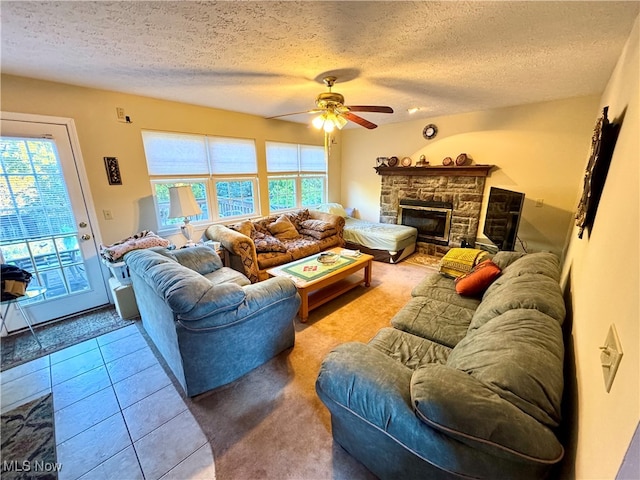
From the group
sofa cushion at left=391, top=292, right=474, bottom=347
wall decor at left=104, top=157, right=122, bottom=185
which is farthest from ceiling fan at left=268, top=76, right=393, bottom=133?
wall decor at left=104, top=157, right=122, bottom=185

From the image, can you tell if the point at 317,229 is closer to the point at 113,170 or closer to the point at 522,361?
the point at 113,170

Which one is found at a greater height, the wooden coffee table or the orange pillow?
the orange pillow

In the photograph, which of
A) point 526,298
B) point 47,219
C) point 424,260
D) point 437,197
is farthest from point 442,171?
point 47,219

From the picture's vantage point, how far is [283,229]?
4164 millimetres

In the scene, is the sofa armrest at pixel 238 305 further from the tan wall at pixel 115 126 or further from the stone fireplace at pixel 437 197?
the stone fireplace at pixel 437 197

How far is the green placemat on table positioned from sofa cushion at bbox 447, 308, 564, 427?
1.69 meters

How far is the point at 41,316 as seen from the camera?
2.65 metres

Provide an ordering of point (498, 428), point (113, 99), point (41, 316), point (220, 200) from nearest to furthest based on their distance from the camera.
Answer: point (498, 428) < point (41, 316) < point (113, 99) < point (220, 200)

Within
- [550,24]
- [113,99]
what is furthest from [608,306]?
[113,99]

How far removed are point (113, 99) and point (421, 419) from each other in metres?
3.95

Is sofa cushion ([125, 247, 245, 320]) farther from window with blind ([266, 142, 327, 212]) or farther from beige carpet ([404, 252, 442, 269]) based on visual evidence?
beige carpet ([404, 252, 442, 269])

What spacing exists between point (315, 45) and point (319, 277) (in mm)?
2017

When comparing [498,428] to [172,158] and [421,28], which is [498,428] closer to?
[421,28]

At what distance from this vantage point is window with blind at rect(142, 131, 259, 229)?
3338 millimetres
